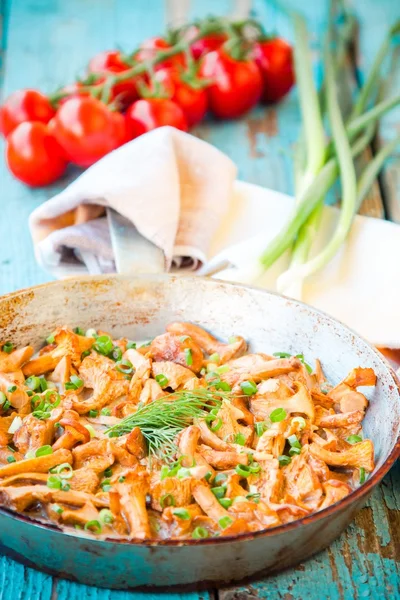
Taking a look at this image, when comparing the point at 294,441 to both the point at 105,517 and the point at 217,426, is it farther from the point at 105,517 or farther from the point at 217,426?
the point at 105,517

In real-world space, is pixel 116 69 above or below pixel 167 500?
above

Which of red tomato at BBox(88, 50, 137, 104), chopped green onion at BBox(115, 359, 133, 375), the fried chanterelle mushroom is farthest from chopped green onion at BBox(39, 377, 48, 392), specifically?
red tomato at BBox(88, 50, 137, 104)

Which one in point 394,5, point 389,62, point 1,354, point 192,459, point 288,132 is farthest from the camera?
Result: point 394,5

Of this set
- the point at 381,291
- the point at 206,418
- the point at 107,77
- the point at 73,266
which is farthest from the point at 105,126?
the point at 206,418

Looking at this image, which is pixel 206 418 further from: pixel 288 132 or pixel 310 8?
pixel 310 8

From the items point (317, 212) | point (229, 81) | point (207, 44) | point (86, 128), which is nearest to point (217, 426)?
point (317, 212)

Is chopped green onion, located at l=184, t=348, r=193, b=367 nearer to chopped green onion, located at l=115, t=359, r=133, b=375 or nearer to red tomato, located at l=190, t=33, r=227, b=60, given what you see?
chopped green onion, located at l=115, t=359, r=133, b=375
